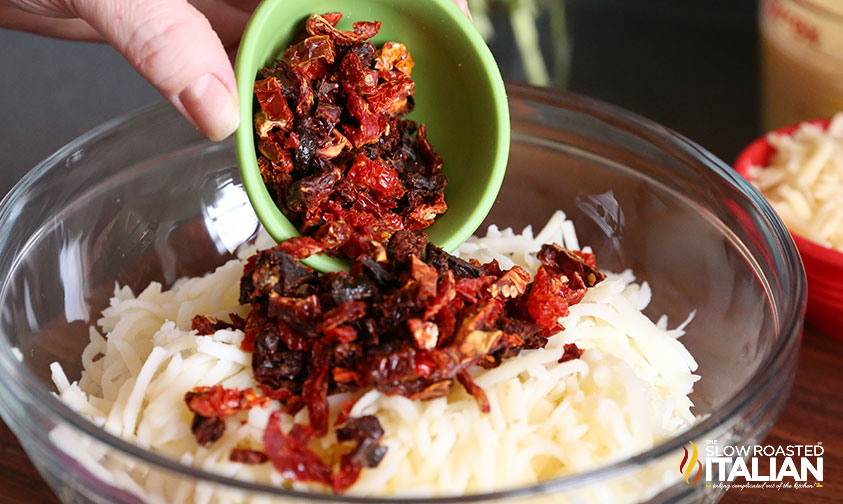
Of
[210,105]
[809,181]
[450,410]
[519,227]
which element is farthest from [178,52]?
[809,181]

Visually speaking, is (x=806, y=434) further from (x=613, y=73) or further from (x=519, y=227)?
(x=613, y=73)

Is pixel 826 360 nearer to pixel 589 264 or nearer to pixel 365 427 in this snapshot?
pixel 589 264

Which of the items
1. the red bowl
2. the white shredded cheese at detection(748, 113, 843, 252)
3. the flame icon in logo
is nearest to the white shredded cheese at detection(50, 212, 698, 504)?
the flame icon in logo

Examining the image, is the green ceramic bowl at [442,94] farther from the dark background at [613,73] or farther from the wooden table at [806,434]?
the dark background at [613,73]

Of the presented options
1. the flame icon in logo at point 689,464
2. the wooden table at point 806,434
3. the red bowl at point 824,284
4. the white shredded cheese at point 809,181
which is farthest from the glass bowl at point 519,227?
the white shredded cheese at point 809,181

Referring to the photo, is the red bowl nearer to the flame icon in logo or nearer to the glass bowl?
the glass bowl
